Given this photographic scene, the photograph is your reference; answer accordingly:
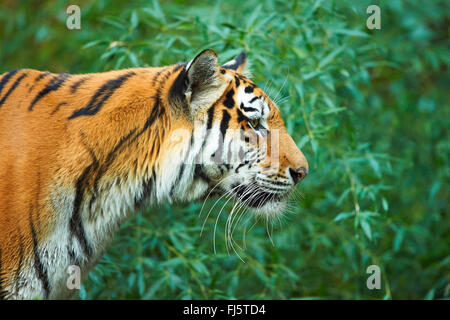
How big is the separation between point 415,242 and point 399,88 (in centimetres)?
110

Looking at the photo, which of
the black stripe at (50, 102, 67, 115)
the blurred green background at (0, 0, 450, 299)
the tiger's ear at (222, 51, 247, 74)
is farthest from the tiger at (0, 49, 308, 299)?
the blurred green background at (0, 0, 450, 299)

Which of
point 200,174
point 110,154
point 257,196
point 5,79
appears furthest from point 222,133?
point 5,79

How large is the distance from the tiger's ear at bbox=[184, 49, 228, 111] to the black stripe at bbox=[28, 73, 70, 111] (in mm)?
488

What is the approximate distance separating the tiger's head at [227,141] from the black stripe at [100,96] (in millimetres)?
223

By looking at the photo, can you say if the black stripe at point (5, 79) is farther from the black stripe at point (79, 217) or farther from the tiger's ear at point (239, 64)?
the tiger's ear at point (239, 64)

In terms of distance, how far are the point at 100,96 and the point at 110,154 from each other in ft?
0.72

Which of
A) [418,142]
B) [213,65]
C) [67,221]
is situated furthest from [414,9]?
[67,221]

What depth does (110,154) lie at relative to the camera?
199cm

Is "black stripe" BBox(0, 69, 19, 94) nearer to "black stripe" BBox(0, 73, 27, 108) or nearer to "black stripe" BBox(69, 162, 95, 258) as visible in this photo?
"black stripe" BBox(0, 73, 27, 108)

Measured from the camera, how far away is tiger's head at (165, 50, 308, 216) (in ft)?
6.59

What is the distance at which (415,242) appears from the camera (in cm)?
398

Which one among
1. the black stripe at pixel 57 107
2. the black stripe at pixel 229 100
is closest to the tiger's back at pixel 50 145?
the black stripe at pixel 57 107

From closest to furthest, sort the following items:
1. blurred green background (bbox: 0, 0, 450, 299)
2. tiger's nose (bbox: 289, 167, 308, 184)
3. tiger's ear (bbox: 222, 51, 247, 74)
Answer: tiger's nose (bbox: 289, 167, 308, 184)
tiger's ear (bbox: 222, 51, 247, 74)
blurred green background (bbox: 0, 0, 450, 299)
